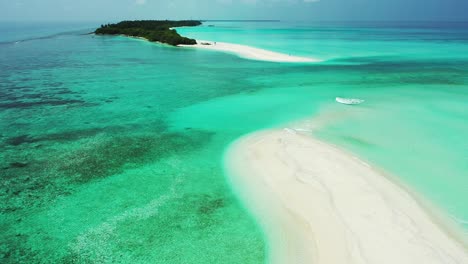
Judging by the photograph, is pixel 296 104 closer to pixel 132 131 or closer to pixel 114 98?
pixel 132 131

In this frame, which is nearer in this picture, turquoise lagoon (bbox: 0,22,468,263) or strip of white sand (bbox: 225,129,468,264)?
strip of white sand (bbox: 225,129,468,264)

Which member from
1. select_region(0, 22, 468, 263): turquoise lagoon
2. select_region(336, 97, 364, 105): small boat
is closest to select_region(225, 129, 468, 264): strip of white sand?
select_region(0, 22, 468, 263): turquoise lagoon

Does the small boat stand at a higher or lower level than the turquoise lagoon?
higher

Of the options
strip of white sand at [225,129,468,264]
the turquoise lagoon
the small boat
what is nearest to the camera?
strip of white sand at [225,129,468,264]

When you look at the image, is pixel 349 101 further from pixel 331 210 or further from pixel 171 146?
pixel 331 210

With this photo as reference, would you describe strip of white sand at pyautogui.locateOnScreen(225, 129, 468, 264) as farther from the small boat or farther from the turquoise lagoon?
the small boat

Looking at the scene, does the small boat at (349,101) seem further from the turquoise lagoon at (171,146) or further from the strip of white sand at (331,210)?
the strip of white sand at (331,210)

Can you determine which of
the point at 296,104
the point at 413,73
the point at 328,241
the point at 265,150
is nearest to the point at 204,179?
the point at 265,150
